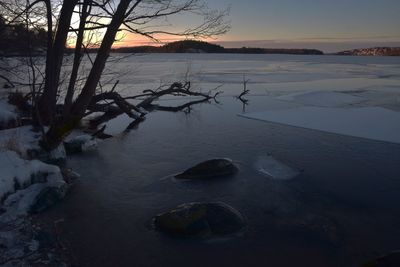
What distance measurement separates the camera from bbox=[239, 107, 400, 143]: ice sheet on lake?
36.0 ft

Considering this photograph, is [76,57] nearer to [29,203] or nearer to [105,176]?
[105,176]

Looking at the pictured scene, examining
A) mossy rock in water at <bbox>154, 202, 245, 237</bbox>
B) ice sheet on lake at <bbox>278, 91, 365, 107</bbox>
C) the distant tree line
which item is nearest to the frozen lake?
mossy rock in water at <bbox>154, 202, 245, 237</bbox>

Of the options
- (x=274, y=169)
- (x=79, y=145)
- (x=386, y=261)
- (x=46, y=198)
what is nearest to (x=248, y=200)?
(x=274, y=169)

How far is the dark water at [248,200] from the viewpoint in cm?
482

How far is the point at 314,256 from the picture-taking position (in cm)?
478

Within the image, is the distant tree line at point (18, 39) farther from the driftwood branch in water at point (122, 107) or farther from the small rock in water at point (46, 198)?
the small rock in water at point (46, 198)

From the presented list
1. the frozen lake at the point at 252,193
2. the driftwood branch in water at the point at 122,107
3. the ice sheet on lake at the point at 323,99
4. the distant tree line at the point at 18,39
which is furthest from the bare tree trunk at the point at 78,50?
the ice sheet on lake at the point at 323,99

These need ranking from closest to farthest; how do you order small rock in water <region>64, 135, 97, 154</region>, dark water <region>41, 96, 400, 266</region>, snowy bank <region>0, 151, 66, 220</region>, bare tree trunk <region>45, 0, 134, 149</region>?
dark water <region>41, 96, 400, 266</region>, snowy bank <region>0, 151, 66, 220</region>, bare tree trunk <region>45, 0, 134, 149</region>, small rock in water <region>64, 135, 97, 154</region>

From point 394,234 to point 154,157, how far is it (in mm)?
5035

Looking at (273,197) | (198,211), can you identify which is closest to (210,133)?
(273,197)

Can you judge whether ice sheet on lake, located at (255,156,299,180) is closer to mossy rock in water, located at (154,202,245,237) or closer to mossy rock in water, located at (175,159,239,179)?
mossy rock in water, located at (175,159,239,179)

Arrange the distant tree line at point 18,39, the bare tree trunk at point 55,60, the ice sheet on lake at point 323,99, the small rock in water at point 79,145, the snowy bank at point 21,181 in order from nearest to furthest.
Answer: the snowy bank at point 21,181
the bare tree trunk at point 55,60
the distant tree line at point 18,39
the small rock in water at point 79,145
the ice sheet on lake at point 323,99

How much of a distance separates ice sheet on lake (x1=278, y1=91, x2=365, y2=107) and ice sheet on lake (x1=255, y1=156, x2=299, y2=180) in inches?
324

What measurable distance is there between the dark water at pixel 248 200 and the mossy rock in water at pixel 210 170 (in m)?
0.23
